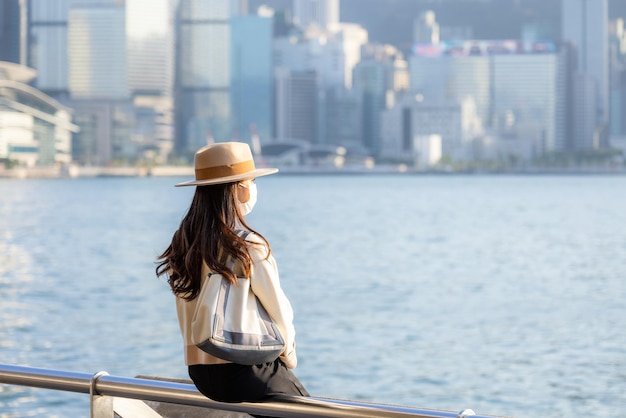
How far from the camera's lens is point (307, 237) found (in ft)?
161

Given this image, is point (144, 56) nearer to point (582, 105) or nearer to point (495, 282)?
point (582, 105)

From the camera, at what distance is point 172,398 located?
2264mm

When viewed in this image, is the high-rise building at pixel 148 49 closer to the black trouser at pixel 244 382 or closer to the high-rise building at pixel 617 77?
the high-rise building at pixel 617 77

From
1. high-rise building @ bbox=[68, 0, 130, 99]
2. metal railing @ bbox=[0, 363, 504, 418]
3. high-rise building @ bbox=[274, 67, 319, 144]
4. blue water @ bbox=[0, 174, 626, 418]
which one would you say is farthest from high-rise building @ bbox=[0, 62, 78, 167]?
metal railing @ bbox=[0, 363, 504, 418]

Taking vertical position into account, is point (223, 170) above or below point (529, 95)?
below

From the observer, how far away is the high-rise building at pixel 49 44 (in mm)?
154750

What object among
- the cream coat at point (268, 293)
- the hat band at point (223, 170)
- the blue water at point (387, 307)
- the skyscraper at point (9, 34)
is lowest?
the blue water at point (387, 307)

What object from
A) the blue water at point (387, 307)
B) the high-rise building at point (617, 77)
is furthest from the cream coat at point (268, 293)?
the high-rise building at point (617, 77)

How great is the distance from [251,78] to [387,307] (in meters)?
146

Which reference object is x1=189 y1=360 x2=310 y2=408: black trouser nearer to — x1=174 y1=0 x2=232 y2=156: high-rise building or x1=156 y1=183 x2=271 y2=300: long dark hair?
x1=156 y1=183 x2=271 y2=300: long dark hair

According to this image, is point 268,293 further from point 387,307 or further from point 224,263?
point 387,307

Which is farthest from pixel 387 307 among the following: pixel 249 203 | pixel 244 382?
pixel 244 382

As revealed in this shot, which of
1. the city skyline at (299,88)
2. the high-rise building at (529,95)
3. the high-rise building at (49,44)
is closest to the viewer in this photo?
the city skyline at (299,88)

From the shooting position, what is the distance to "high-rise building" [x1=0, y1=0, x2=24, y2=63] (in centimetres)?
15838
